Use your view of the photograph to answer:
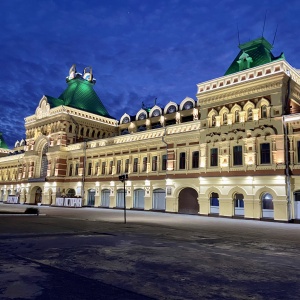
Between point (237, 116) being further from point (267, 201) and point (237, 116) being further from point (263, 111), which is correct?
point (267, 201)

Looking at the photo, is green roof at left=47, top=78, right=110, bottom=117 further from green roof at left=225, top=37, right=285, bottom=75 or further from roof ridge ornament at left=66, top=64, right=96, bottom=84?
green roof at left=225, top=37, right=285, bottom=75

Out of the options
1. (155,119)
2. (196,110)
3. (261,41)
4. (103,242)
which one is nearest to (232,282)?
(103,242)

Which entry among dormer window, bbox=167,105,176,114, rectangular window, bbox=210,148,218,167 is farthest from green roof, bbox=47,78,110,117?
rectangular window, bbox=210,148,218,167

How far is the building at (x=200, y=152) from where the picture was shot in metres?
26.5

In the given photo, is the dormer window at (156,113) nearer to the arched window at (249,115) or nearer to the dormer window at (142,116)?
the dormer window at (142,116)

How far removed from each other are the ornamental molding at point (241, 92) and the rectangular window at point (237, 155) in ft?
16.7

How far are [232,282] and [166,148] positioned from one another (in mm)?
29493

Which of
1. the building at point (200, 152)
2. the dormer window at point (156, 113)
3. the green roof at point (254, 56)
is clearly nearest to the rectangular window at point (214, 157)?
the building at point (200, 152)

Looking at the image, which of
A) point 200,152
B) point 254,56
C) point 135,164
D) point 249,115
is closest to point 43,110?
point 135,164

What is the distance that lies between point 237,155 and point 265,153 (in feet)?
9.06

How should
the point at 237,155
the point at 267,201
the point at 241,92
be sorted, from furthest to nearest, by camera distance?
the point at 241,92
the point at 237,155
the point at 267,201

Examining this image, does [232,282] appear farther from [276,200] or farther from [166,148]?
[166,148]

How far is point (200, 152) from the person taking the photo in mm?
31391

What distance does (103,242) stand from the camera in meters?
11.4
